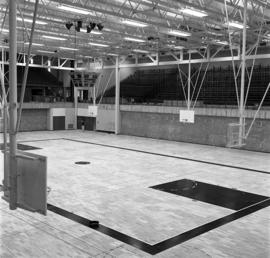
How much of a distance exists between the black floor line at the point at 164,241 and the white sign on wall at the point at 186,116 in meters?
13.1

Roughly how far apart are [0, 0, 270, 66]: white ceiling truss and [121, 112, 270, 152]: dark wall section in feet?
16.1

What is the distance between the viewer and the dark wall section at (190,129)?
2144 cm

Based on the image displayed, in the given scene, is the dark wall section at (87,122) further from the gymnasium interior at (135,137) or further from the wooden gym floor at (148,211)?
the wooden gym floor at (148,211)

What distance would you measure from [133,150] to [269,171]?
8.04 m

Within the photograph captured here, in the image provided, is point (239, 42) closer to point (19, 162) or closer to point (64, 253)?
point (64, 253)

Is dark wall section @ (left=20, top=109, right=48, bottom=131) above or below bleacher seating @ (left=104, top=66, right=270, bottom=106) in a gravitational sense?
below

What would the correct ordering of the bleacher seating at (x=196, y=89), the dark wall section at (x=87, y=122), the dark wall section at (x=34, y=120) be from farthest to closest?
the dark wall section at (x=87, y=122)
the dark wall section at (x=34, y=120)
the bleacher seating at (x=196, y=89)

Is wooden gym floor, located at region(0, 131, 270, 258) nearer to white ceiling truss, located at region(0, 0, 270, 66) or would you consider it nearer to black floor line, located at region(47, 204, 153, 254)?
black floor line, located at region(47, 204, 153, 254)

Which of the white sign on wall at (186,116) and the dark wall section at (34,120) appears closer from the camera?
the white sign on wall at (186,116)

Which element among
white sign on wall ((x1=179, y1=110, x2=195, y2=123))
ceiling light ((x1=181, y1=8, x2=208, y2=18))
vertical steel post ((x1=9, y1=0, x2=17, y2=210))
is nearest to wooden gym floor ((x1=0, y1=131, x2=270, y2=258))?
vertical steel post ((x1=9, y1=0, x2=17, y2=210))

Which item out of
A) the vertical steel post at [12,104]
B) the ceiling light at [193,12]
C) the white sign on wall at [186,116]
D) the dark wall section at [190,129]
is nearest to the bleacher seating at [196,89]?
the dark wall section at [190,129]

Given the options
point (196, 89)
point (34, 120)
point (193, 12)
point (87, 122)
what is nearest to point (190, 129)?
point (196, 89)

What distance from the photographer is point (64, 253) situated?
6953 mm

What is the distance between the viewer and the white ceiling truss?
15.2 metres
